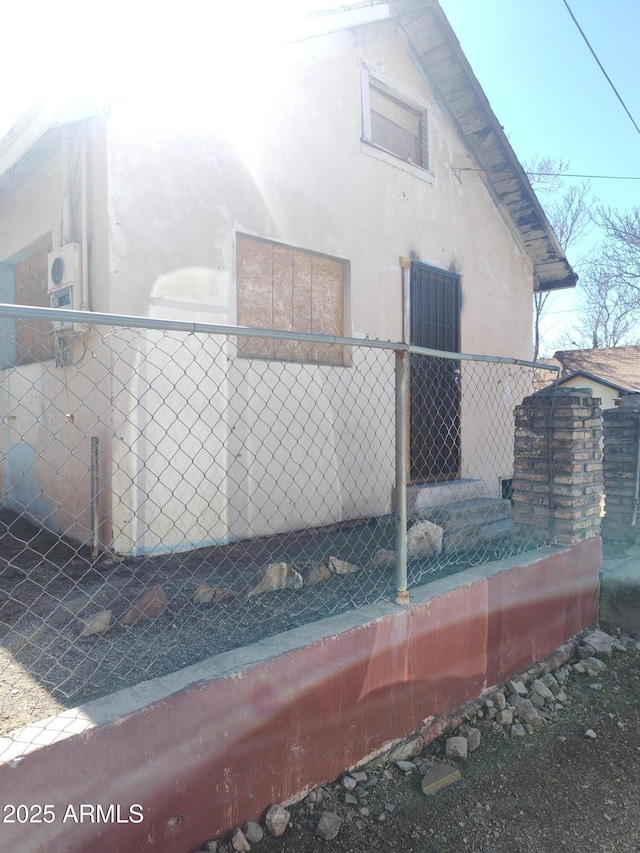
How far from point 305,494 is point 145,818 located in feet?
10.5

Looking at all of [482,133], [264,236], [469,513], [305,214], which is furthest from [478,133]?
[469,513]

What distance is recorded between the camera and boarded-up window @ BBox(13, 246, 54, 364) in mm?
4770

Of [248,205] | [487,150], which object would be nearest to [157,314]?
[248,205]

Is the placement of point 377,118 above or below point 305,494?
Result: above

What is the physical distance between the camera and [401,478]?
2.52 m

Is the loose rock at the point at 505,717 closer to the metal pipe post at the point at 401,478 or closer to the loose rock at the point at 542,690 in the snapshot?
the loose rock at the point at 542,690

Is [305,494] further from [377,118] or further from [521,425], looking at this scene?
[377,118]

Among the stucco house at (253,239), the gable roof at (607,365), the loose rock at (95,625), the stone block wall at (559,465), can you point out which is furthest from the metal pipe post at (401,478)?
the gable roof at (607,365)

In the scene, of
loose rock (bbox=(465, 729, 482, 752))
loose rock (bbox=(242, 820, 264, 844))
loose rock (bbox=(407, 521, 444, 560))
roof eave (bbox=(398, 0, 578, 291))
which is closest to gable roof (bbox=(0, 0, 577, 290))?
roof eave (bbox=(398, 0, 578, 291))

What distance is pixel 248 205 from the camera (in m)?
4.39

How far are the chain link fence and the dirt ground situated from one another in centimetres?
72

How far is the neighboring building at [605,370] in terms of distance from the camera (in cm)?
1738

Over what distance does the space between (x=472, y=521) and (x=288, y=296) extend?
8.27 feet

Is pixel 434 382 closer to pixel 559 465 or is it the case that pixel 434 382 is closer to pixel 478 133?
pixel 559 465
